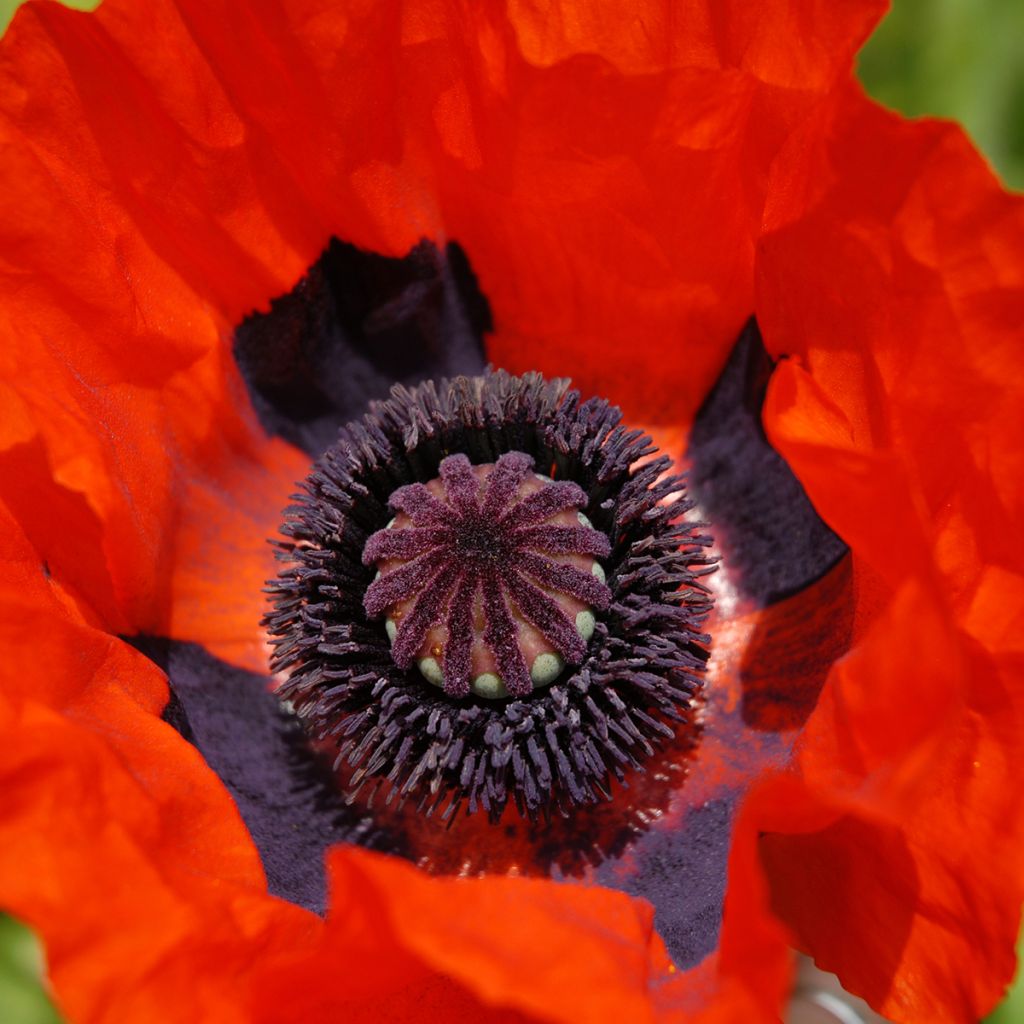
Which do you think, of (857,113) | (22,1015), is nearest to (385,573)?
(857,113)

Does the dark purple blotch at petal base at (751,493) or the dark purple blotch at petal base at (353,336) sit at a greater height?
the dark purple blotch at petal base at (353,336)

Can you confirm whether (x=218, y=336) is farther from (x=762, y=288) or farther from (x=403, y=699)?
(x=762, y=288)

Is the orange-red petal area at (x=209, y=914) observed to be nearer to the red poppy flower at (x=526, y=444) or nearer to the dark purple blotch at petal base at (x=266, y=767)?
the red poppy flower at (x=526, y=444)

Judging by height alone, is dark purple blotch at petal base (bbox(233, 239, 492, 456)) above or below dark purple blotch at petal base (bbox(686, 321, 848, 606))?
above

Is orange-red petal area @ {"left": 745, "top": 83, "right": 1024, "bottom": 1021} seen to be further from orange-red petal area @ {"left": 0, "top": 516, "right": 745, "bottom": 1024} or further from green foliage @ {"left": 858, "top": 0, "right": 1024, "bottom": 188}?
green foliage @ {"left": 858, "top": 0, "right": 1024, "bottom": 188}

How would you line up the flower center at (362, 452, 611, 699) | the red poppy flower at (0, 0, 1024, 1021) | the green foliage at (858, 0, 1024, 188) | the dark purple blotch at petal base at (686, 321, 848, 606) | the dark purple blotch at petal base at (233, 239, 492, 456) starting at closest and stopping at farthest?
the red poppy flower at (0, 0, 1024, 1021) → the flower center at (362, 452, 611, 699) → the dark purple blotch at petal base at (686, 321, 848, 606) → the dark purple blotch at petal base at (233, 239, 492, 456) → the green foliage at (858, 0, 1024, 188)

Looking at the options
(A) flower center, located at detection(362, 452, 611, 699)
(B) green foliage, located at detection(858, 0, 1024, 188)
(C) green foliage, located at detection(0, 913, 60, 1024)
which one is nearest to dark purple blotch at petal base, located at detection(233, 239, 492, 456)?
(A) flower center, located at detection(362, 452, 611, 699)

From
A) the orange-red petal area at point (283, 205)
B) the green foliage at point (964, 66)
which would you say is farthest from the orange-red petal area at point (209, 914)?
the green foliage at point (964, 66)
